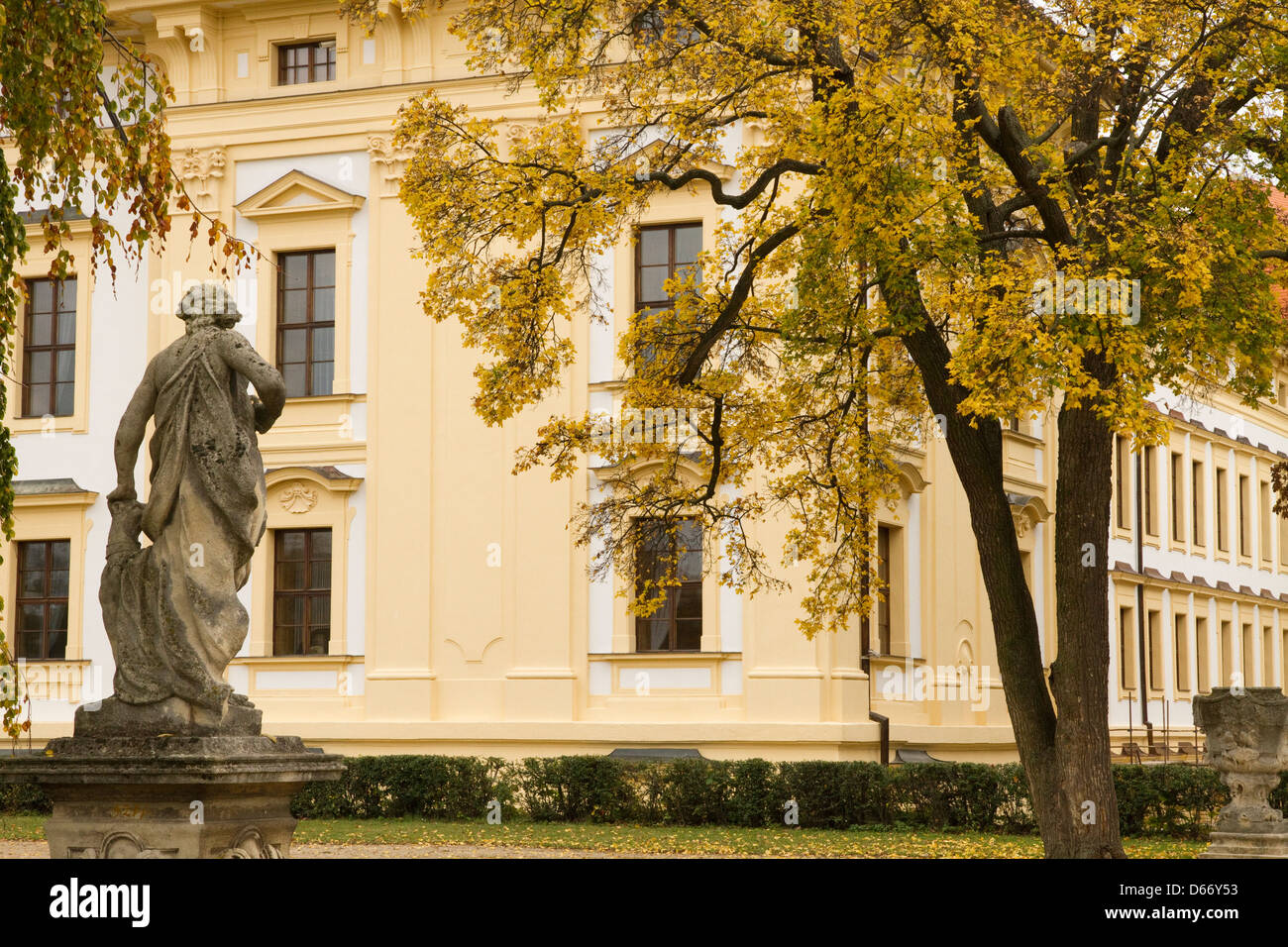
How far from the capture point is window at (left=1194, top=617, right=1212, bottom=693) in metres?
40.7

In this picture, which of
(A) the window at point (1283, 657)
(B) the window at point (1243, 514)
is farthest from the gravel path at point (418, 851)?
(A) the window at point (1283, 657)

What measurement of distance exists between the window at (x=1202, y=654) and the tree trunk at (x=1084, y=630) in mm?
27501

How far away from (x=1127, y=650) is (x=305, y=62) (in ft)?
64.9

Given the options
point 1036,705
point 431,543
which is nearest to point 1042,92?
point 1036,705

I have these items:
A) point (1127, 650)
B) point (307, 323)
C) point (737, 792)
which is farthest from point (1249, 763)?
point (1127, 650)

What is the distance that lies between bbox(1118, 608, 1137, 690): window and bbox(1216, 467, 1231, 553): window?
25.7 ft

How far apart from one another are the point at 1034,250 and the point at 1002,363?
6.70 m

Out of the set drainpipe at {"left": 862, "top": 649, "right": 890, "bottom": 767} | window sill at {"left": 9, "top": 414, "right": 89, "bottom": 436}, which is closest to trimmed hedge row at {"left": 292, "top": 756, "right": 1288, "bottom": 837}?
drainpipe at {"left": 862, "top": 649, "right": 890, "bottom": 767}

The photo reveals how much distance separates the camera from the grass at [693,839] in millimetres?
17297

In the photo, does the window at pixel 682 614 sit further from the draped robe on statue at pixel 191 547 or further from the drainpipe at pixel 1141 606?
the draped robe on statue at pixel 191 547

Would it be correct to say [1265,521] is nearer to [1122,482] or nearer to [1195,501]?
[1195,501]

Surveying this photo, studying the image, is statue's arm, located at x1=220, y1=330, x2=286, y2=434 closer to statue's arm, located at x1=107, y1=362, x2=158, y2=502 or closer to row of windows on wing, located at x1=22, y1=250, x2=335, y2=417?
statue's arm, located at x1=107, y1=362, x2=158, y2=502

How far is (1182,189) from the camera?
47.3 feet
